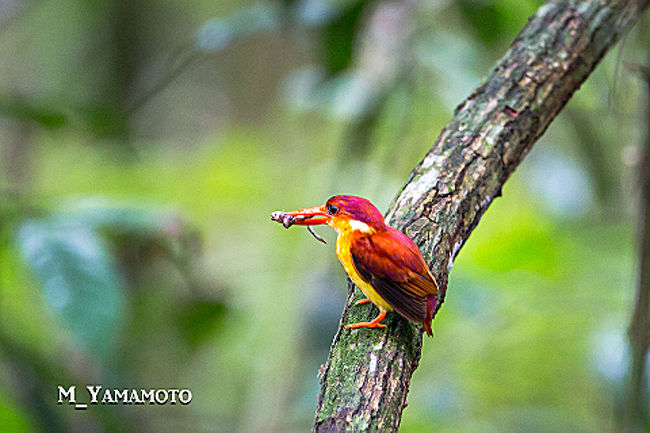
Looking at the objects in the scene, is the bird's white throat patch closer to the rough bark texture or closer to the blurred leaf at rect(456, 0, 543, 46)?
the rough bark texture

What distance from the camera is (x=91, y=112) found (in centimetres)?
205

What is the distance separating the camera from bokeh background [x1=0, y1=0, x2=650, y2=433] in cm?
181

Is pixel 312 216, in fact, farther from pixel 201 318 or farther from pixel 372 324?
pixel 201 318

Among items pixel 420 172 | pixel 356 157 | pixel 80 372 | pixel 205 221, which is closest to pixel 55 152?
pixel 205 221

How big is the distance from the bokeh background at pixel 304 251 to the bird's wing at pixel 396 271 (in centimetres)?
66

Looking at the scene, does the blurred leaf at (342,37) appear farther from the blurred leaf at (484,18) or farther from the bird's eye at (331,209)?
the bird's eye at (331,209)

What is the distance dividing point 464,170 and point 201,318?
121cm

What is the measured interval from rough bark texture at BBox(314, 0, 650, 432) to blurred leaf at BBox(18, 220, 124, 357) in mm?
610

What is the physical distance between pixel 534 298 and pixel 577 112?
2.49ft

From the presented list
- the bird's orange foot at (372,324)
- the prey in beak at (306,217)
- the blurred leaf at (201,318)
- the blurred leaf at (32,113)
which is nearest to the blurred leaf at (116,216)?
the blurred leaf at (32,113)

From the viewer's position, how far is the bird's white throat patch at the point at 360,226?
3.50 feet

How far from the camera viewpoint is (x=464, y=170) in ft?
4.16

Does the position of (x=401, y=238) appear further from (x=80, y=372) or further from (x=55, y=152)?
(x=55, y=152)

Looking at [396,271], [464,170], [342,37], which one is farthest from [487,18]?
[396,271]
